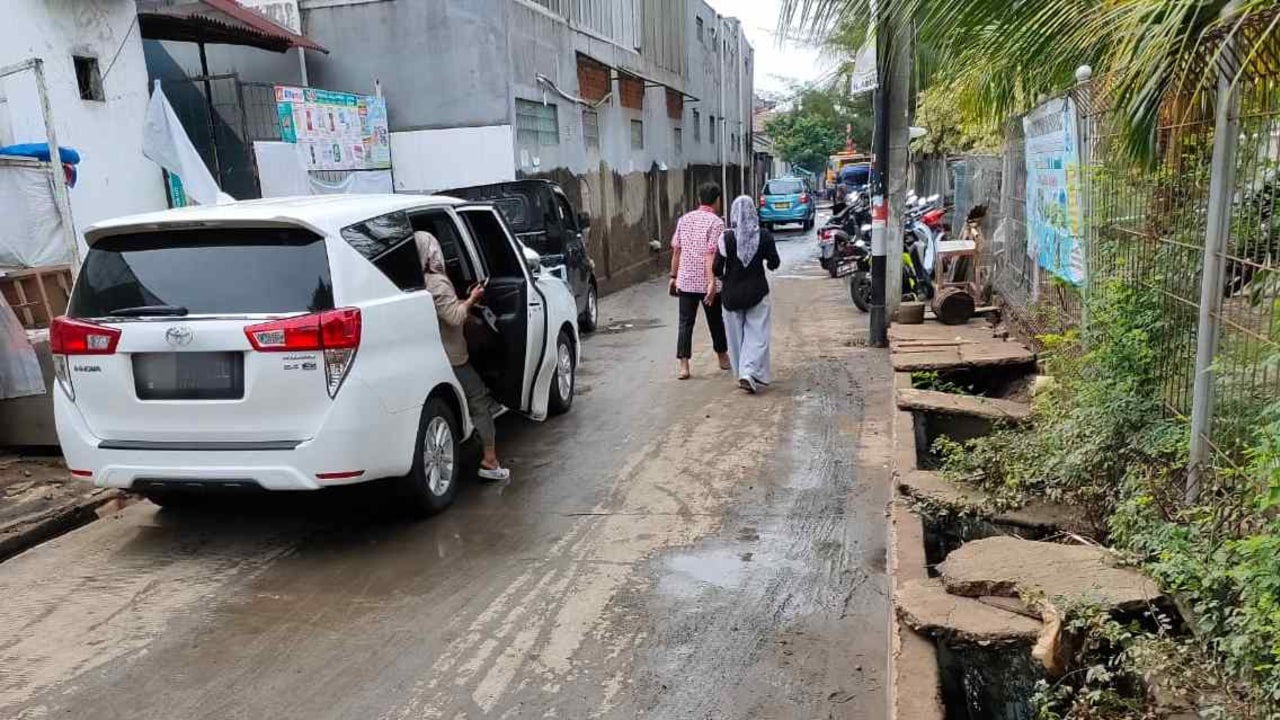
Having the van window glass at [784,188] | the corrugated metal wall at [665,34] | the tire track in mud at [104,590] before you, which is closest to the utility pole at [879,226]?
the tire track in mud at [104,590]

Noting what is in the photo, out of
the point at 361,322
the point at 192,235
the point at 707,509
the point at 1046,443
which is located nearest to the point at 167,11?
the point at 192,235

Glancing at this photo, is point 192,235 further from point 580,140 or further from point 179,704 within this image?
point 580,140

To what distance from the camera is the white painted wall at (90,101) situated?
8016mm

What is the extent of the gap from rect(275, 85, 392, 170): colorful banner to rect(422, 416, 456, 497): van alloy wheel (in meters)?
6.93

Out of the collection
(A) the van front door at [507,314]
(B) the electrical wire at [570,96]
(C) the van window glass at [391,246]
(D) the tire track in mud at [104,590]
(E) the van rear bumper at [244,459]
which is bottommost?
(D) the tire track in mud at [104,590]

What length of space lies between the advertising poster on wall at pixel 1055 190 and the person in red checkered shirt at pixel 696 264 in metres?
2.59

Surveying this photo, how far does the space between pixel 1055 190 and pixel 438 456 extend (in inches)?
181

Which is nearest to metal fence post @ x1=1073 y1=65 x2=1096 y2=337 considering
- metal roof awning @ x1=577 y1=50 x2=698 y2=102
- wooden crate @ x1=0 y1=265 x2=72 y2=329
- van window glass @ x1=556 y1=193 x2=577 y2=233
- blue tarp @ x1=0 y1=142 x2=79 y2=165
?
van window glass @ x1=556 y1=193 x2=577 y2=233

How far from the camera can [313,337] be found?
4.38m

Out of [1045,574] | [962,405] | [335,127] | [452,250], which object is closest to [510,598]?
[1045,574]

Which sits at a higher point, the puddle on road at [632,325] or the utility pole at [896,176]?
the utility pole at [896,176]

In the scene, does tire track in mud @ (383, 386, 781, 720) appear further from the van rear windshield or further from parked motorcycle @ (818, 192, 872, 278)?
parked motorcycle @ (818, 192, 872, 278)

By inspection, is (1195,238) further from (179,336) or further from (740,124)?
(740,124)

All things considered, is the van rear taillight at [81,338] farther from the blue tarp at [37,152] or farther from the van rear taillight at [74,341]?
the blue tarp at [37,152]
